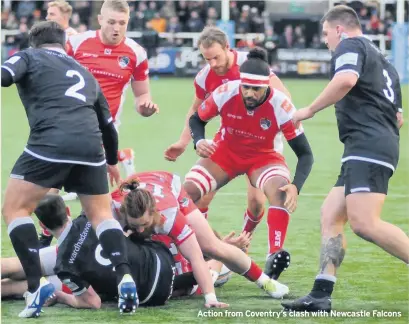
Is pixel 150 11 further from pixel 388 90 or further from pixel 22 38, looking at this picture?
pixel 388 90

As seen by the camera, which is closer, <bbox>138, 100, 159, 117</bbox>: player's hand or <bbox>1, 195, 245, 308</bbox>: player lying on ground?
<bbox>1, 195, 245, 308</bbox>: player lying on ground

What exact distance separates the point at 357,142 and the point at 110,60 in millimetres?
3843

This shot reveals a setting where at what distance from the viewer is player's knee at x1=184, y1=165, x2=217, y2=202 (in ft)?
28.7

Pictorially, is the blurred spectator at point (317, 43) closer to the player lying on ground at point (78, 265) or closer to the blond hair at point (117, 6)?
the blond hair at point (117, 6)

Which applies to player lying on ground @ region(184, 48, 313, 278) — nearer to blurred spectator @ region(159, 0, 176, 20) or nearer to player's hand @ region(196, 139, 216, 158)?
player's hand @ region(196, 139, 216, 158)

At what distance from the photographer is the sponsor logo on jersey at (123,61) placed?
35.0ft

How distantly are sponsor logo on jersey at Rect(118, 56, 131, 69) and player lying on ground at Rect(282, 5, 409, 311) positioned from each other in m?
3.45

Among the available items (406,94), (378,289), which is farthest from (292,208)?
(406,94)

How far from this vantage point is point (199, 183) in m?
8.77

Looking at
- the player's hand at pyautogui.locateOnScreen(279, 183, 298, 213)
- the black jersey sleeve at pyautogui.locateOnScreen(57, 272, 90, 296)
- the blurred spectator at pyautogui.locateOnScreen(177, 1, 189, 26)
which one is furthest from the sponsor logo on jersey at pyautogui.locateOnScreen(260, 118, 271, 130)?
the blurred spectator at pyautogui.locateOnScreen(177, 1, 189, 26)

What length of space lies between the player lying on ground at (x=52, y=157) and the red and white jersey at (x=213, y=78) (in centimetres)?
205

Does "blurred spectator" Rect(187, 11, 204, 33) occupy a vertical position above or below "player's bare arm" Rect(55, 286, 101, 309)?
below

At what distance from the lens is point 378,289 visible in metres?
8.04

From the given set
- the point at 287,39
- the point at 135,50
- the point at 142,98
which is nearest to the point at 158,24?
the point at 287,39
